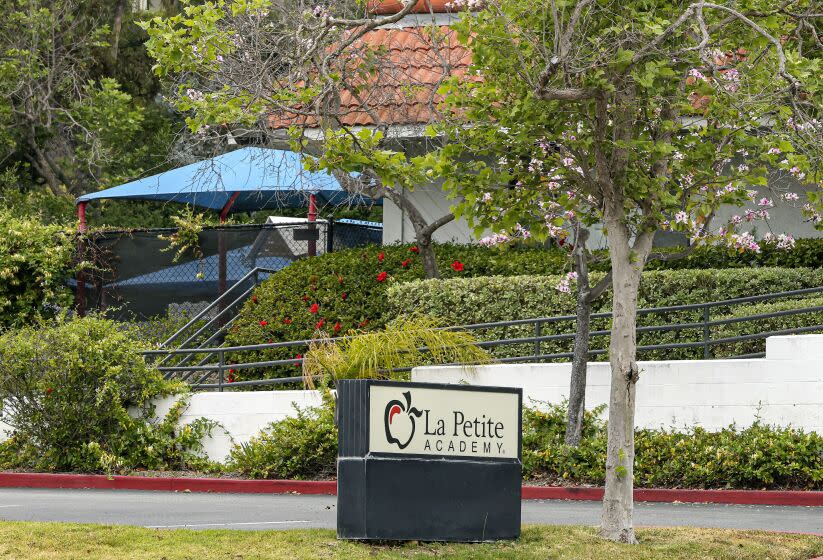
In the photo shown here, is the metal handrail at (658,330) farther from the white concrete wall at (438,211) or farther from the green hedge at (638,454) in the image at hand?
the white concrete wall at (438,211)

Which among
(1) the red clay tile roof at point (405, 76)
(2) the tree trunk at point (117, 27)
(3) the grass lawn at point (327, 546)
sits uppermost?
(2) the tree trunk at point (117, 27)

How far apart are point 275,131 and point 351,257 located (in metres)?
2.78

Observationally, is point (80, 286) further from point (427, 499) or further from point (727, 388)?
point (427, 499)

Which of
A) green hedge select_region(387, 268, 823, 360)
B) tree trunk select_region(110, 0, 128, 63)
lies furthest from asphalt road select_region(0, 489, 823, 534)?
tree trunk select_region(110, 0, 128, 63)

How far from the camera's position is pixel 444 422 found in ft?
33.0

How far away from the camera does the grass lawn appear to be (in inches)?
353

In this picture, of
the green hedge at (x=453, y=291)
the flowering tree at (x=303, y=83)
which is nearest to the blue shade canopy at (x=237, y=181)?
the flowering tree at (x=303, y=83)

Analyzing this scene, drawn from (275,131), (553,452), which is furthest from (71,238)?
(553,452)

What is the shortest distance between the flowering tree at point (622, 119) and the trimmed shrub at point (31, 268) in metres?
11.8

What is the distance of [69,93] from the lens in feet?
93.7

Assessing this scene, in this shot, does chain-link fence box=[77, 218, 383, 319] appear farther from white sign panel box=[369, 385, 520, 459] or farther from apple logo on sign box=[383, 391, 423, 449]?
apple logo on sign box=[383, 391, 423, 449]

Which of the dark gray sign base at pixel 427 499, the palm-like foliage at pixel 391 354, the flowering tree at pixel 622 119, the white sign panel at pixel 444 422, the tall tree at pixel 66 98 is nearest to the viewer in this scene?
the dark gray sign base at pixel 427 499

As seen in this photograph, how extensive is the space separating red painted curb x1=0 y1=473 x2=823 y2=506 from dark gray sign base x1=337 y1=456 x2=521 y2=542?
3.91 metres

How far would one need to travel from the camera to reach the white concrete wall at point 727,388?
13914 millimetres
